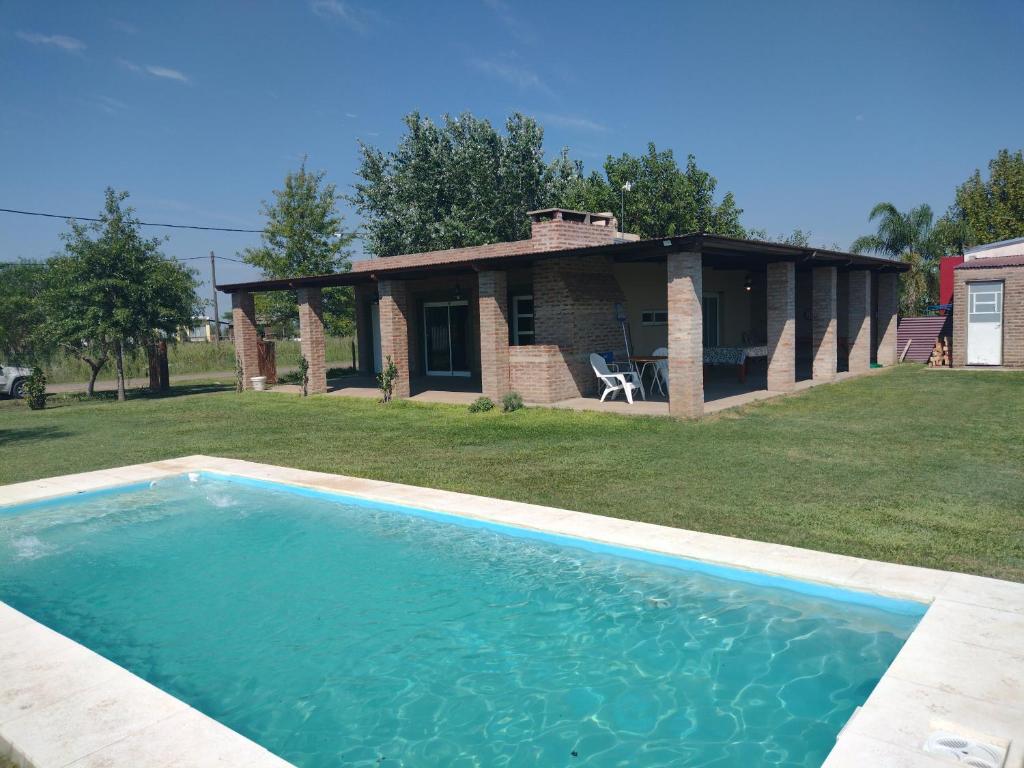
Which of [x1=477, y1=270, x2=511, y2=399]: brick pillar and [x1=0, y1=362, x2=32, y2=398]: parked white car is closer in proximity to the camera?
[x1=477, y1=270, x2=511, y2=399]: brick pillar

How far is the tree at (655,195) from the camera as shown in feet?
119

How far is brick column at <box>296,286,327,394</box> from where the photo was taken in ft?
67.0

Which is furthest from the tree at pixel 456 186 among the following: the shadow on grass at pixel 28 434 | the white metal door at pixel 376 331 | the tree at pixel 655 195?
the shadow on grass at pixel 28 434

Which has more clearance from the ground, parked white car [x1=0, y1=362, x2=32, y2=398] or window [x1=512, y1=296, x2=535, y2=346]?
window [x1=512, y1=296, x2=535, y2=346]

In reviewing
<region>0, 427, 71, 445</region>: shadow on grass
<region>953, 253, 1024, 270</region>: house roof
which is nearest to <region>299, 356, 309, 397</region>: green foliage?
<region>0, 427, 71, 445</region>: shadow on grass

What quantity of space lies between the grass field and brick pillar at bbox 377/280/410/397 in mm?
13750

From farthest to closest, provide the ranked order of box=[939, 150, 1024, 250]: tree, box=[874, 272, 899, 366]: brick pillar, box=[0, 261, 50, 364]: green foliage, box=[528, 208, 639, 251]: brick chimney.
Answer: box=[939, 150, 1024, 250]: tree
box=[0, 261, 50, 364]: green foliage
box=[874, 272, 899, 366]: brick pillar
box=[528, 208, 639, 251]: brick chimney

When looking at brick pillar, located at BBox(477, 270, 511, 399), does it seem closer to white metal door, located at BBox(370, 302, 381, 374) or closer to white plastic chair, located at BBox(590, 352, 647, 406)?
white plastic chair, located at BBox(590, 352, 647, 406)

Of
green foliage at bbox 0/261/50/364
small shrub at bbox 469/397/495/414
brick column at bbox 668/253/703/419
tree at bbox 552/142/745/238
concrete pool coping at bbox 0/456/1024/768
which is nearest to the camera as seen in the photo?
concrete pool coping at bbox 0/456/1024/768

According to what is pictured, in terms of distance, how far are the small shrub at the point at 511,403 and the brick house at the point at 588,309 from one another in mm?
383

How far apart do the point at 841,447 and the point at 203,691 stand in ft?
29.3

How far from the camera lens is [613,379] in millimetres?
15734

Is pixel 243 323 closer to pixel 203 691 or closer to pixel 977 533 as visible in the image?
pixel 203 691

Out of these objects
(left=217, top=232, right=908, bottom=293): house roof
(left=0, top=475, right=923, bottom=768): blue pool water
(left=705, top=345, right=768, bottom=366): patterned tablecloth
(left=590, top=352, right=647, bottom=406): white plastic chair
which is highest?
(left=217, top=232, right=908, bottom=293): house roof
